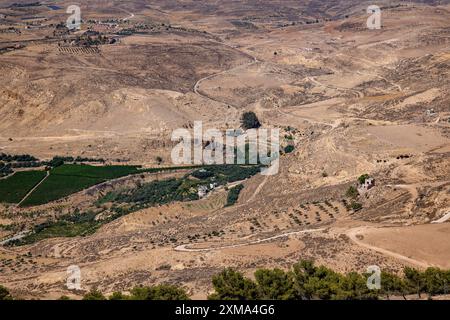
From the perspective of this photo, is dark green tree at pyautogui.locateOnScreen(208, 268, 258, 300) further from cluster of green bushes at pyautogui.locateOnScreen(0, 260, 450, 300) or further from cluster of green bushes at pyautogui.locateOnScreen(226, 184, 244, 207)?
cluster of green bushes at pyautogui.locateOnScreen(226, 184, 244, 207)

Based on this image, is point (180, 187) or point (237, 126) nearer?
point (180, 187)

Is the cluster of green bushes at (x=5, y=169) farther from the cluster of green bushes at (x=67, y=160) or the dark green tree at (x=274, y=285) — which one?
the dark green tree at (x=274, y=285)

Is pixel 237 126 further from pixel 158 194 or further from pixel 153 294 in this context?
pixel 153 294

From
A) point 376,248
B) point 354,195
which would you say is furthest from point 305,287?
point 354,195

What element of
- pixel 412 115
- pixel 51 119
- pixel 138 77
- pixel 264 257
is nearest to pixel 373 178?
pixel 264 257

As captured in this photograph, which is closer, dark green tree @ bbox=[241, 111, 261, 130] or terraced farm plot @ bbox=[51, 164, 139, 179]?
terraced farm plot @ bbox=[51, 164, 139, 179]

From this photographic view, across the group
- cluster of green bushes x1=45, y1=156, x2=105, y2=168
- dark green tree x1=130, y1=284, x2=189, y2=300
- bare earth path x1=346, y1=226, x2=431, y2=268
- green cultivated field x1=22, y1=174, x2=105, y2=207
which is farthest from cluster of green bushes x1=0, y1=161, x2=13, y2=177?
dark green tree x1=130, y1=284, x2=189, y2=300
